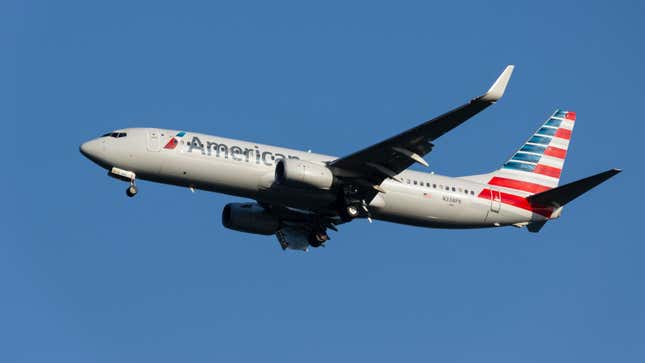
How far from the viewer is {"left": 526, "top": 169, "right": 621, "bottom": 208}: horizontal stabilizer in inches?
2106

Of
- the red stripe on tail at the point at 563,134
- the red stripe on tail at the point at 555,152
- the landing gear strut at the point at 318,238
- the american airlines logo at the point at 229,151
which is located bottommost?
the landing gear strut at the point at 318,238

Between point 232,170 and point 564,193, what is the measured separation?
1704 cm

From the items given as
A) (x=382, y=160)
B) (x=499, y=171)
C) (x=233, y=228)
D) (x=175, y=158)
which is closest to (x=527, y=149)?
(x=499, y=171)

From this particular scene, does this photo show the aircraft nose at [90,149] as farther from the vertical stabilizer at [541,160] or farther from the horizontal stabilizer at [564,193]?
the horizontal stabilizer at [564,193]

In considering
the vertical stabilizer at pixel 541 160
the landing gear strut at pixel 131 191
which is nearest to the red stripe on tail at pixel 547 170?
the vertical stabilizer at pixel 541 160

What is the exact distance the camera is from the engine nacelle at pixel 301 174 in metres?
51.3

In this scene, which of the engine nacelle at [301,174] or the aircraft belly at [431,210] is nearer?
the engine nacelle at [301,174]

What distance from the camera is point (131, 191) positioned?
52.5 metres

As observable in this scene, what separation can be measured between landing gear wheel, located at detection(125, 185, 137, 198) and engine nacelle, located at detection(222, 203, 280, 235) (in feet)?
25.1

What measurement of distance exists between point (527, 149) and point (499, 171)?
3011 millimetres

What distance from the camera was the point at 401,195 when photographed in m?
55.0

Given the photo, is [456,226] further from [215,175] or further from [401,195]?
[215,175]

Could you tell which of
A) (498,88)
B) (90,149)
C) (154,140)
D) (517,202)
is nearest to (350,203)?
(154,140)

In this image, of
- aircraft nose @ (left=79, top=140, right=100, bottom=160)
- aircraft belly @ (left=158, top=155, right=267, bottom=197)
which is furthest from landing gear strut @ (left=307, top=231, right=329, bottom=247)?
aircraft nose @ (left=79, top=140, right=100, bottom=160)
